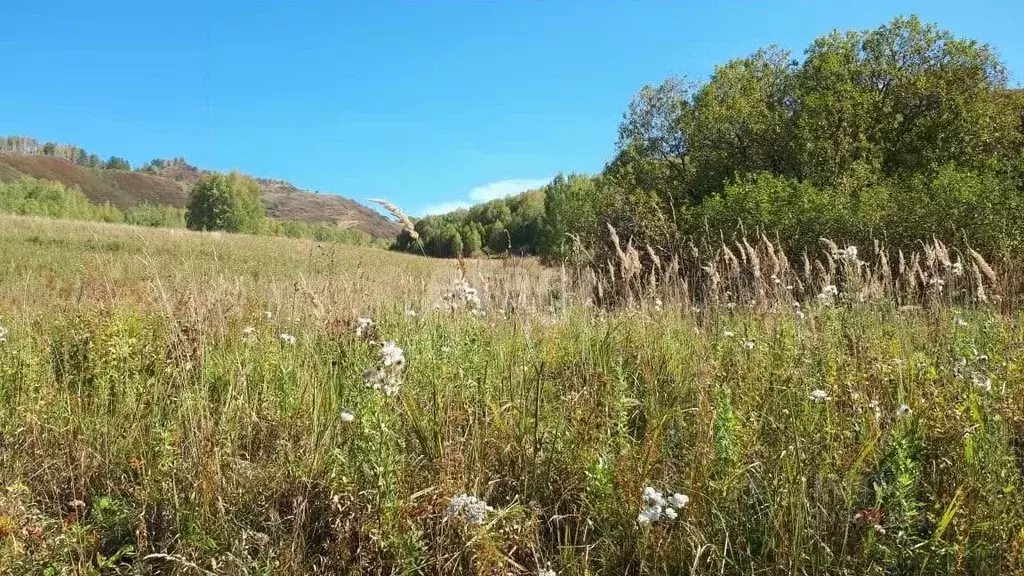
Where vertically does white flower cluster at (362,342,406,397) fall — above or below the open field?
above

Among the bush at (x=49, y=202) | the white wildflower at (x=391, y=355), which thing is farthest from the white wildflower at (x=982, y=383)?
the bush at (x=49, y=202)

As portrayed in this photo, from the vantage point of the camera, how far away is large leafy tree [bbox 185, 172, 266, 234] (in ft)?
250

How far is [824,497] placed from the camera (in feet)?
7.03

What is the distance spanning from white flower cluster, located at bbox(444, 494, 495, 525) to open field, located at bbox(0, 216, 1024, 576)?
34 mm

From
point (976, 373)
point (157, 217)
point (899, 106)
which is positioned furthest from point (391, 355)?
point (157, 217)

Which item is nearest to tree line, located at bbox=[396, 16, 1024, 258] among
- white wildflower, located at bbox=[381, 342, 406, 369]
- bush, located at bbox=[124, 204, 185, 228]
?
white wildflower, located at bbox=[381, 342, 406, 369]

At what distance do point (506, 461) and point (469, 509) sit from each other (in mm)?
667

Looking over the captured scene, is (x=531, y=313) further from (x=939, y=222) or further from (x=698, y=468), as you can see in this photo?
(x=939, y=222)

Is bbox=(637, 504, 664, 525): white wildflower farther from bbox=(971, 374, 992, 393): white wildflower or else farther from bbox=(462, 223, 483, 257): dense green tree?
bbox=(462, 223, 483, 257): dense green tree

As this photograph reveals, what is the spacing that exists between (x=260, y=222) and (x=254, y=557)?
8702cm

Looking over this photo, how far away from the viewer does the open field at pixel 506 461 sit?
2068 millimetres

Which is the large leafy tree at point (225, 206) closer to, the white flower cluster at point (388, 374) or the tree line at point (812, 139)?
the tree line at point (812, 139)

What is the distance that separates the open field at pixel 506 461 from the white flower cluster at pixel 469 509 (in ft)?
0.11

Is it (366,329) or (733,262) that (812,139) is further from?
(366,329)
